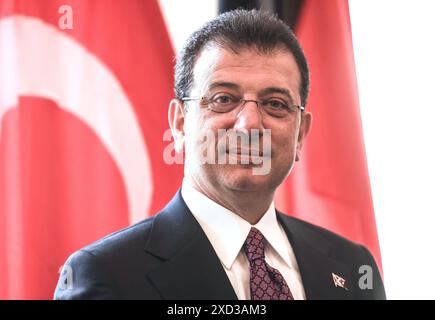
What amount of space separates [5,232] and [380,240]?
4.79 ft

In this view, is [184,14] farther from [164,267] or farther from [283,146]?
[164,267]

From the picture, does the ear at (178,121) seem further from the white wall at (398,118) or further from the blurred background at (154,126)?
the white wall at (398,118)

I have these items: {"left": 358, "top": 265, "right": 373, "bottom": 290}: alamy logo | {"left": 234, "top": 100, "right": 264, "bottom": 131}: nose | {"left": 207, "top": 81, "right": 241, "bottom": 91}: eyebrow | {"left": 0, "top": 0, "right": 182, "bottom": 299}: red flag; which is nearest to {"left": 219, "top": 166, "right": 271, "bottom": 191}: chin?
{"left": 234, "top": 100, "right": 264, "bottom": 131}: nose

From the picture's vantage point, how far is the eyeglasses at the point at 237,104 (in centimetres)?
135

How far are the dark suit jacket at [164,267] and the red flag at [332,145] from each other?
0.64 meters

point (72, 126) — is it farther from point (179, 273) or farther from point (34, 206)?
point (179, 273)

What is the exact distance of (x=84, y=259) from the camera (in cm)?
126

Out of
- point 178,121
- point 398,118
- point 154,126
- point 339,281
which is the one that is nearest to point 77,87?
point 154,126

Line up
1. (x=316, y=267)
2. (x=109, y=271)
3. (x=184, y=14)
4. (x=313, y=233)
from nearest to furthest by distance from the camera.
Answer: (x=109, y=271)
(x=316, y=267)
(x=313, y=233)
(x=184, y=14)

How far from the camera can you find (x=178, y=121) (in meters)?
1.52

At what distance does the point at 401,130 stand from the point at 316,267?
35.1 inches

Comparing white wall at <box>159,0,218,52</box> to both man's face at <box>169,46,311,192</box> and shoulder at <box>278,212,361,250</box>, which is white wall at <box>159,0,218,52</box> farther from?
shoulder at <box>278,212,361,250</box>

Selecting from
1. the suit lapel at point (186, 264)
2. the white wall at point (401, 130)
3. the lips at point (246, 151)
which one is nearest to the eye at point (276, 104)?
the lips at point (246, 151)
